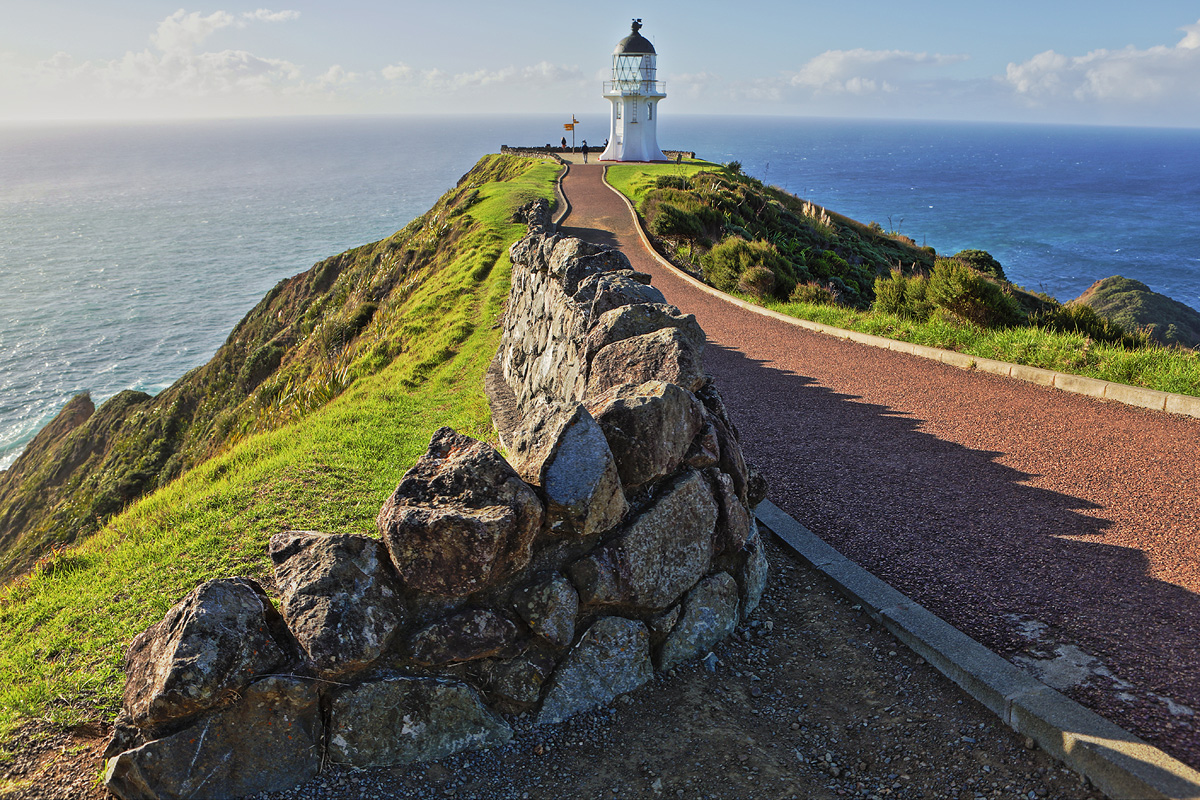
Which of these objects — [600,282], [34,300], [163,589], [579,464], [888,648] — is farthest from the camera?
[34,300]

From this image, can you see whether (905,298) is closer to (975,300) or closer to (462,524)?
(975,300)

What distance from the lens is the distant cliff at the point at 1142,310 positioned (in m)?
30.7

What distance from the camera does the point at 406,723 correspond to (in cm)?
409

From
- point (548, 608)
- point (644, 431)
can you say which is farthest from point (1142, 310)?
point (548, 608)

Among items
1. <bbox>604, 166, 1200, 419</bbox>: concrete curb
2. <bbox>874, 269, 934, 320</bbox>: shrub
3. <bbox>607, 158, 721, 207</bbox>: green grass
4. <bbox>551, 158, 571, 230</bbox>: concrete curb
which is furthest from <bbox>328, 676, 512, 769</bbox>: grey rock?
<bbox>607, 158, 721, 207</bbox>: green grass

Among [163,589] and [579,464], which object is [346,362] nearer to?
[163,589]

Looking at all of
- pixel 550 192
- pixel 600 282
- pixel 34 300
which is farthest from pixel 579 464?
pixel 34 300

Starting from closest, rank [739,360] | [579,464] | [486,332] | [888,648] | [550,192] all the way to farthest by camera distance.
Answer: [579,464], [888,648], [739,360], [486,332], [550,192]

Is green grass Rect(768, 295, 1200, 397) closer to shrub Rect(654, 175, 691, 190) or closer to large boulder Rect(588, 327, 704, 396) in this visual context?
large boulder Rect(588, 327, 704, 396)

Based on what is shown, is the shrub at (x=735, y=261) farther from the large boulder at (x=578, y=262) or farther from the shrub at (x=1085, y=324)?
the large boulder at (x=578, y=262)

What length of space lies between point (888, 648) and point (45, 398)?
5091 centimetres

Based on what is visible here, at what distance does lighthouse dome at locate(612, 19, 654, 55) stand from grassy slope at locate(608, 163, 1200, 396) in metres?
40.1

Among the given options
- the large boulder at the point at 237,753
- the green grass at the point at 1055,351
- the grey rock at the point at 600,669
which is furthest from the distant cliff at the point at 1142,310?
the large boulder at the point at 237,753

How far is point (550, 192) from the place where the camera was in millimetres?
31938
